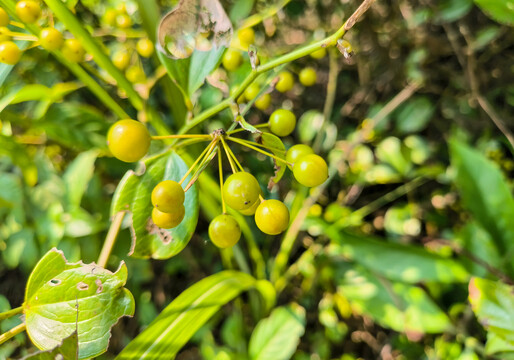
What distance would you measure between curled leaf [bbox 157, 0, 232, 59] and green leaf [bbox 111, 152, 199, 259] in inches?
6.6

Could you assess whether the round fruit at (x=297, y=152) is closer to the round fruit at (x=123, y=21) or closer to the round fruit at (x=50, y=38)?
the round fruit at (x=50, y=38)

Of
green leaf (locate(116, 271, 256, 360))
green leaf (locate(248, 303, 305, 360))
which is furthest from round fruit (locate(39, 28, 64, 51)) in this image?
green leaf (locate(248, 303, 305, 360))

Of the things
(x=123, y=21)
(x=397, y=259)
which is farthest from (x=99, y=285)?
(x=397, y=259)

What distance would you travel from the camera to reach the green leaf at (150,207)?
1.79ft

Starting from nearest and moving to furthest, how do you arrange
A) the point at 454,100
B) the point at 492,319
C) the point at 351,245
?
the point at 492,319
the point at 351,245
the point at 454,100

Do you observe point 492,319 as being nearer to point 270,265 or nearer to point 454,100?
point 270,265

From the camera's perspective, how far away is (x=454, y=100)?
48.6 inches

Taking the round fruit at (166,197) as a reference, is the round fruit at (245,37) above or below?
above

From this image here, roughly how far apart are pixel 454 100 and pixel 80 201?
118 centimetres

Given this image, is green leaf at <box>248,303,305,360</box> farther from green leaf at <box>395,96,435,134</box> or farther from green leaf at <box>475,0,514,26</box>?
green leaf at <box>475,0,514,26</box>

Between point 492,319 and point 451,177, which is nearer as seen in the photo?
point 492,319

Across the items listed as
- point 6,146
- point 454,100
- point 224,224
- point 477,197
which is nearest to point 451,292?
point 477,197

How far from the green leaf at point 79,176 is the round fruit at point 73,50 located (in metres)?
0.30

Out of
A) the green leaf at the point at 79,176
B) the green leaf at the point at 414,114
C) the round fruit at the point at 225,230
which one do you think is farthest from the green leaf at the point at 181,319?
the green leaf at the point at 414,114
